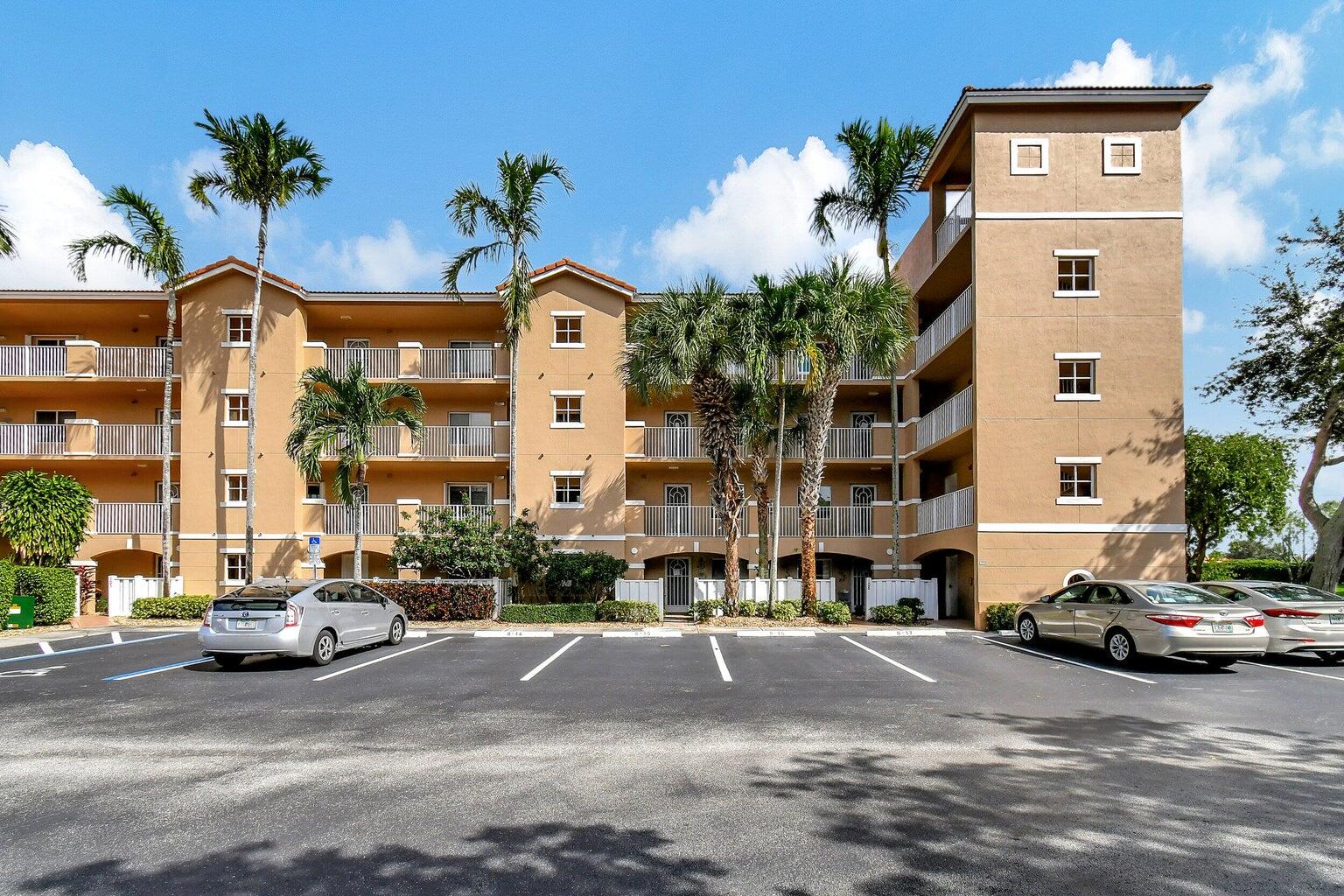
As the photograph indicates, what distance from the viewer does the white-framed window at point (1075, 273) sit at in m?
22.5

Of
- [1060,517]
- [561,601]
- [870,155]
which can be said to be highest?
[870,155]

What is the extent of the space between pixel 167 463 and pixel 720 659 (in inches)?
799

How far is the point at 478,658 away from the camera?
15.5m

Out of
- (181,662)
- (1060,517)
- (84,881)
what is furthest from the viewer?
(1060,517)

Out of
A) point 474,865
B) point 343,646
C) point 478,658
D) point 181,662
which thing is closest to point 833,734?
point 474,865

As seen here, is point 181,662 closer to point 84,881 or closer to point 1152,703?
point 84,881

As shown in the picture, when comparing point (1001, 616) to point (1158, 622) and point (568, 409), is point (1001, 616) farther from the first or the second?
point (568, 409)

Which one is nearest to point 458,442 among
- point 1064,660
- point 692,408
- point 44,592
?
point 692,408

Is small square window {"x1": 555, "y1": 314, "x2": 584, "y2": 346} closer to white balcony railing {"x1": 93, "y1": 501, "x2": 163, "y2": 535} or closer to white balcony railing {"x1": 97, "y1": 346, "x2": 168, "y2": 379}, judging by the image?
white balcony railing {"x1": 97, "y1": 346, "x2": 168, "y2": 379}

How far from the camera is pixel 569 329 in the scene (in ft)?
95.4

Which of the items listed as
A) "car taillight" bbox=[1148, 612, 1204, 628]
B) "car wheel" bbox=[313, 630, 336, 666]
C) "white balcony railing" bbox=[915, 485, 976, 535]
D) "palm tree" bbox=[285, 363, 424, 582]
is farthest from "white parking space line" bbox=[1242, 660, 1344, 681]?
"palm tree" bbox=[285, 363, 424, 582]

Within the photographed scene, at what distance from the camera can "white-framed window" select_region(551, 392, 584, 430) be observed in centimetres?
2864

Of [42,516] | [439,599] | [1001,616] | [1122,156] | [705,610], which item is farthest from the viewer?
[42,516]

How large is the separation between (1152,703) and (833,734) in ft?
16.1
